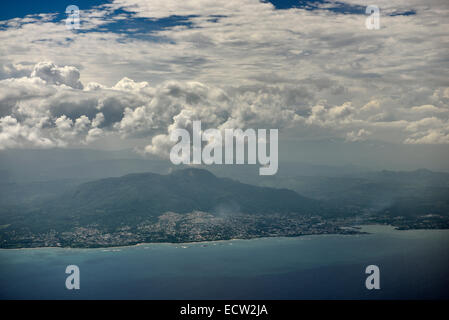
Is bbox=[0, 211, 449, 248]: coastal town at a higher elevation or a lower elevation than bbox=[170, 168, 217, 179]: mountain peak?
lower

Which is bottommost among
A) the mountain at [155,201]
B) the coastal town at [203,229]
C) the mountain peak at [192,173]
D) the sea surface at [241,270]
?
the sea surface at [241,270]

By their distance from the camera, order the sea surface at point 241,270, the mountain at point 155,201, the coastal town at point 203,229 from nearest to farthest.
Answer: the sea surface at point 241,270, the coastal town at point 203,229, the mountain at point 155,201

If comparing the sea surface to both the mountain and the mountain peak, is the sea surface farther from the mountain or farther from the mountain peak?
the mountain peak

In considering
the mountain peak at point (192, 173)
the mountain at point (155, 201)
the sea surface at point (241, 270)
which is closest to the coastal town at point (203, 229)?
the sea surface at point (241, 270)

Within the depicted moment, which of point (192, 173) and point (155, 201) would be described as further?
point (192, 173)

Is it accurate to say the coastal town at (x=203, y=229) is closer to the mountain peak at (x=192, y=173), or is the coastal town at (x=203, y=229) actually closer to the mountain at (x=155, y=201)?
the mountain at (x=155, y=201)

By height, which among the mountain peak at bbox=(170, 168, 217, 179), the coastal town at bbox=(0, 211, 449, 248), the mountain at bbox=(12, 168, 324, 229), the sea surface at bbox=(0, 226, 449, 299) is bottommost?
the sea surface at bbox=(0, 226, 449, 299)

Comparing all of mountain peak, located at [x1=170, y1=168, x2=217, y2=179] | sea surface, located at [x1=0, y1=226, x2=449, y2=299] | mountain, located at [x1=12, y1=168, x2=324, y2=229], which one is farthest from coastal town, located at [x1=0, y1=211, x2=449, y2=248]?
mountain peak, located at [x1=170, y1=168, x2=217, y2=179]

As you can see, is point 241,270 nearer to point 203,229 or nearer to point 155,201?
point 203,229

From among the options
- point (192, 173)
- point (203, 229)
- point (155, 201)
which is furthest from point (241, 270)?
point (192, 173)
